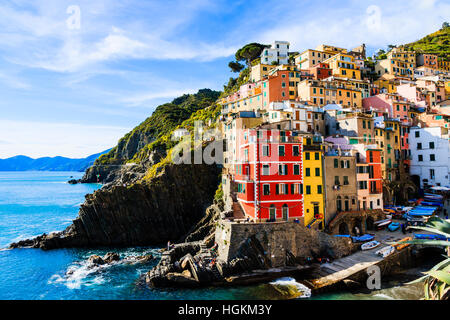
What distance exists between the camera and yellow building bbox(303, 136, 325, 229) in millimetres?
34375

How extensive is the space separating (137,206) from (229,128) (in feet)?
70.0

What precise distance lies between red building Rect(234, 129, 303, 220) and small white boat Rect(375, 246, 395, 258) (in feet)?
29.6

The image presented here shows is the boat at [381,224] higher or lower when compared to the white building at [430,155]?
lower

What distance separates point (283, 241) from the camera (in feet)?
102

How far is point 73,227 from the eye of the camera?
155 ft

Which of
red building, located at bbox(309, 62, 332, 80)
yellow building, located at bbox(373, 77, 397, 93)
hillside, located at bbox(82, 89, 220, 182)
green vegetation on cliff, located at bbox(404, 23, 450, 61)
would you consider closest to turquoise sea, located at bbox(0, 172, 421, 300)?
red building, located at bbox(309, 62, 332, 80)

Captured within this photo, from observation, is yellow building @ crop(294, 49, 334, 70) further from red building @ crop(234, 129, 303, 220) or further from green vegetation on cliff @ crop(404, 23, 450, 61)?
green vegetation on cliff @ crop(404, 23, 450, 61)

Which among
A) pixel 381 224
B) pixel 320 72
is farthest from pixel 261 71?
pixel 381 224

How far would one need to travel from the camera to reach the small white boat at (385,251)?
29881 millimetres

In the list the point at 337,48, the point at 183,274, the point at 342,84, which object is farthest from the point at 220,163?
the point at 337,48

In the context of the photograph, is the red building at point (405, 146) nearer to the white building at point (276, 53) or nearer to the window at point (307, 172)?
the window at point (307, 172)

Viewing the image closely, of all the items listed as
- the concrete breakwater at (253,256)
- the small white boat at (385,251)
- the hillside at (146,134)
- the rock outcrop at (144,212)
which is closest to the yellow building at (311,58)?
the hillside at (146,134)

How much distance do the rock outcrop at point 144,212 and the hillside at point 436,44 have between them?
103099 millimetres

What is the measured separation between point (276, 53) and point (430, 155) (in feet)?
156
